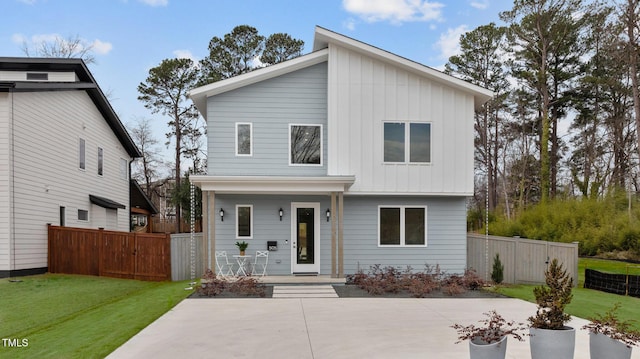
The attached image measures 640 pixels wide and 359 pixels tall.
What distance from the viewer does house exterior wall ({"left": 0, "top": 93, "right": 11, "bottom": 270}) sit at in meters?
11.9

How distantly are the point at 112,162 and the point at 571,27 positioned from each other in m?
22.9

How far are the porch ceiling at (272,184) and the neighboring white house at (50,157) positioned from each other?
522 centimetres

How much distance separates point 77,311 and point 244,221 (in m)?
4.76

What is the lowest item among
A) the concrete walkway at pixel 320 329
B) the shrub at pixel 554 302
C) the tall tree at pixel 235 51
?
the concrete walkway at pixel 320 329

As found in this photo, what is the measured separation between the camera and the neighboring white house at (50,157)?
12062mm

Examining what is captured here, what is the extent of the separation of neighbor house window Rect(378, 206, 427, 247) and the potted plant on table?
759cm

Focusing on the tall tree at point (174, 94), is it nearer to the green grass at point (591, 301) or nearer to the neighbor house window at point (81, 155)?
the neighbor house window at point (81, 155)

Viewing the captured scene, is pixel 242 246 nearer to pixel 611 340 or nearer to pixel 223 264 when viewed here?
pixel 223 264

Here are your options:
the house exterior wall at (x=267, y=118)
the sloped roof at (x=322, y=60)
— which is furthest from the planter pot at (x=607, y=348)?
the sloped roof at (x=322, y=60)

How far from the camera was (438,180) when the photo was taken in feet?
40.7

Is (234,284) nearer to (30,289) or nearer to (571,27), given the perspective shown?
(30,289)

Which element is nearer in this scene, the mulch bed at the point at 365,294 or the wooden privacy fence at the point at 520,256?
the mulch bed at the point at 365,294

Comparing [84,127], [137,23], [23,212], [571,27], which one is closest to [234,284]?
[23,212]

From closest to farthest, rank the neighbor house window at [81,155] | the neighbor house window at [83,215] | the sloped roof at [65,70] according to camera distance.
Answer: the sloped roof at [65,70]
the neighbor house window at [81,155]
the neighbor house window at [83,215]
